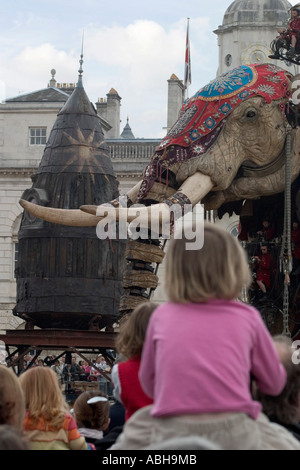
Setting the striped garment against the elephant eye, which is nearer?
the striped garment

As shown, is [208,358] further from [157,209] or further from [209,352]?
[157,209]

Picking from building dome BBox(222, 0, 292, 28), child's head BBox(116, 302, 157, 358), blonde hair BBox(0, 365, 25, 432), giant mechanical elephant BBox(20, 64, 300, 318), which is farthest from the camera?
building dome BBox(222, 0, 292, 28)

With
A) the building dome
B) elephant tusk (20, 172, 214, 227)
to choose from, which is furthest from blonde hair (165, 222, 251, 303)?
the building dome

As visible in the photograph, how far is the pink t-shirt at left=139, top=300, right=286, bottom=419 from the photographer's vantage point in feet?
14.9

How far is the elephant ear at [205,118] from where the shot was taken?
10039 millimetres

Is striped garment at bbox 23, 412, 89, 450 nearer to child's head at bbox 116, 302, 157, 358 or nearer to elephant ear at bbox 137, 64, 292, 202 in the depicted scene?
child's head at bbox 116, 302, 157, 358

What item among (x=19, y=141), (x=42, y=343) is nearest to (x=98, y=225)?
(x=42, y=343)

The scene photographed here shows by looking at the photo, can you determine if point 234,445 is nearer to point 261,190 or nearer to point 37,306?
point 261,190

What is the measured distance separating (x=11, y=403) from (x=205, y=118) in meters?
5.20

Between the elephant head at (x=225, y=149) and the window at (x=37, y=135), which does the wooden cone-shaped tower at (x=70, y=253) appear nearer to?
the elephant head at (x=225, y=149)

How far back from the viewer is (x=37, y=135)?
42562mm

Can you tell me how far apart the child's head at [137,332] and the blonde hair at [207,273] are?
118 centimetres

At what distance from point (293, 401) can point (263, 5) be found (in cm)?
4621

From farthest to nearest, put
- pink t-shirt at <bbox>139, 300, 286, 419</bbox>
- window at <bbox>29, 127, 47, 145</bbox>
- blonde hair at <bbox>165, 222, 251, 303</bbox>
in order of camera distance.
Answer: window at <bbox>29, 127, 47, 145</bbox>
blonde hair at <bbox>165, 222, 251, 303</bbox>
pink t-shirt at <bbox>139, 300, 286, 419</bbox>
